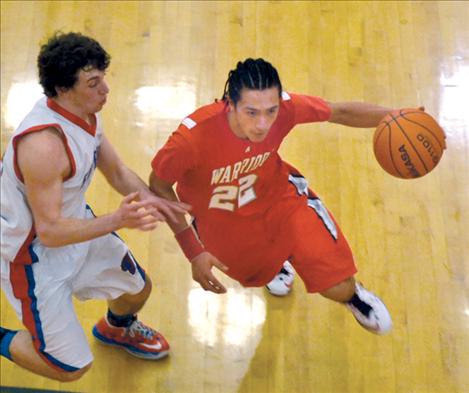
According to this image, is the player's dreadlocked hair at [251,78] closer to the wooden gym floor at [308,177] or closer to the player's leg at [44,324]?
the player's leg at [44,324]

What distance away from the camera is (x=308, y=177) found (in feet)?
13.0

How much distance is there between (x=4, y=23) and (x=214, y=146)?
255 cm

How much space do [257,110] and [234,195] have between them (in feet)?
1.63

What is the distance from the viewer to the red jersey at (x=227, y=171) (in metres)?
2.87

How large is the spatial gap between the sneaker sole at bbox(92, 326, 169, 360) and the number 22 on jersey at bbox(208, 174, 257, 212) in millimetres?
869

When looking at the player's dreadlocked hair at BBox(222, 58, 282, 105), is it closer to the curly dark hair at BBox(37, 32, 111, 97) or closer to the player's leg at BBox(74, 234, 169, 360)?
the curly dark hair at BBox(37, 32, 111, 97)

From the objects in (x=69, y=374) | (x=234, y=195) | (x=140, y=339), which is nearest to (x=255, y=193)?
(x=234, y=195)

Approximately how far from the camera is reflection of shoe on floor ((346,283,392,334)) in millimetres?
3143

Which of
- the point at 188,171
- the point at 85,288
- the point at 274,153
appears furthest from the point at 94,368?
the point at 274,153

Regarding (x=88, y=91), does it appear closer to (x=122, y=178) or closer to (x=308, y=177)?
(x=122, y=178)

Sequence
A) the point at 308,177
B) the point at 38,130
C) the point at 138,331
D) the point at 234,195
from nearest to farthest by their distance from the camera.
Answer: the point at 38,130, the point at 234,195, the point at 138,331, the point at 308,177

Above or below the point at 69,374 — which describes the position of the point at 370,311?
above

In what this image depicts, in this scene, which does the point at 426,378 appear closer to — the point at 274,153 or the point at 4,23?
the point at 274,153

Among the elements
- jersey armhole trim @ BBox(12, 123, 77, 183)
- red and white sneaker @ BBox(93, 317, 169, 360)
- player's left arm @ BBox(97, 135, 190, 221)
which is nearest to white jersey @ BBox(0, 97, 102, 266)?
jersey armhole trim @ BBox(12, 123, 77, 183)
